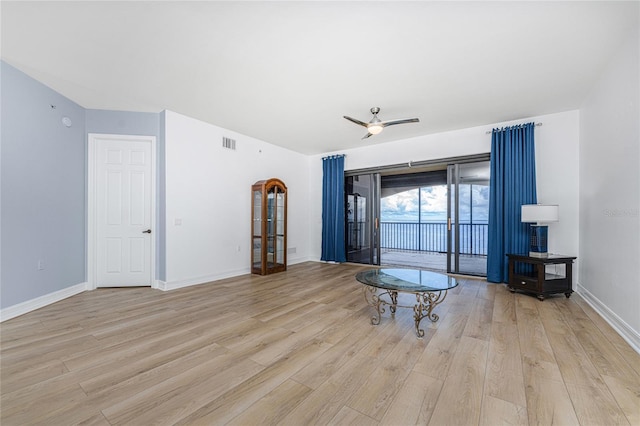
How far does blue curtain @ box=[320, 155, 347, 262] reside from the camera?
5.96m

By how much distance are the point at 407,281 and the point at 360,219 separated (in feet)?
12.0

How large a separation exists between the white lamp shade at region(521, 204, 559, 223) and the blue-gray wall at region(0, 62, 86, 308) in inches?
247

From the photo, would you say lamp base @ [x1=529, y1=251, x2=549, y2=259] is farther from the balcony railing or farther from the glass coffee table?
the balcony railing

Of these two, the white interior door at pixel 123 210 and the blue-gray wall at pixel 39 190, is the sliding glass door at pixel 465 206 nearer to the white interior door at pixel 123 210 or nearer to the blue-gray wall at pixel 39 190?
the white interior door at pixel 123 210

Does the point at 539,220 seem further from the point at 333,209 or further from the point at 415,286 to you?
the point at 333,209

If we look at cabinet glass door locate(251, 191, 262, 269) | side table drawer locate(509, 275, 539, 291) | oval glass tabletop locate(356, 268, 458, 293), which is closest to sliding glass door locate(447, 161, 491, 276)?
side table drawer locate(509, 275, 539, 291)

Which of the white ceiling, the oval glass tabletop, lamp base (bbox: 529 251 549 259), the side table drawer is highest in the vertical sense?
the white ceiling

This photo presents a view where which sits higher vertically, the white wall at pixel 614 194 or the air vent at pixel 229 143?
the air vent at pixel 229 143

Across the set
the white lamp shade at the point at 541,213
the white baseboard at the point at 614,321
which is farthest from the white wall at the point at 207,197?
the white baseboard at the point at 614,321

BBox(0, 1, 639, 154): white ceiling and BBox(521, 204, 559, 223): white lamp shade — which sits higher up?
BBox(0, 1, 639, 154): white ceiling

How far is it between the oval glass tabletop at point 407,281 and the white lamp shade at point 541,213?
5.84 ft

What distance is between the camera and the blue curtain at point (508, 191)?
13.1ft

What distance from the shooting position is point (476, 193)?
218 inches

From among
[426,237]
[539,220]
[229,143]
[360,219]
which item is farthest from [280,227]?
[426,237]
